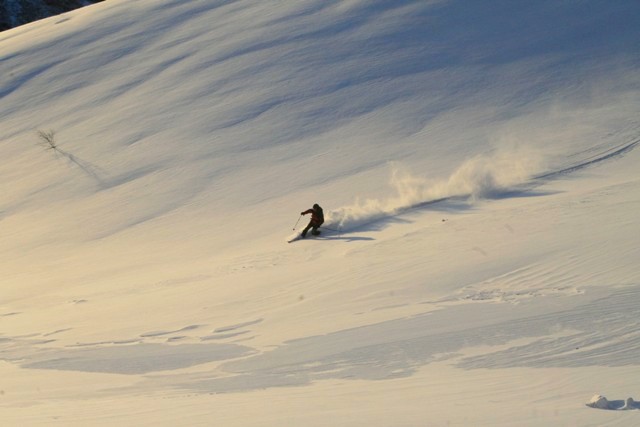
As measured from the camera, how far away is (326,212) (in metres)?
16.8

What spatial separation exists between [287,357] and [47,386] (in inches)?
92.9

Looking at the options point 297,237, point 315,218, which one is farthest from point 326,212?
point 315,218

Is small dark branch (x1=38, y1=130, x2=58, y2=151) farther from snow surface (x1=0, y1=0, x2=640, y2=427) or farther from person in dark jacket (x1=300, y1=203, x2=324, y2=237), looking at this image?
person in dark jacket (x1=300, y1=203, x2=324, y2=237)

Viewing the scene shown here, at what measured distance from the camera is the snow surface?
26.2ft

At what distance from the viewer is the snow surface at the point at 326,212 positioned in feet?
26.2

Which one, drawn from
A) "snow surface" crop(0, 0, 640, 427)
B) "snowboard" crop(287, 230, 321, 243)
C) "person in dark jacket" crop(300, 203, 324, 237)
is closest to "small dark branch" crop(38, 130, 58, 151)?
"snow surface" crop(0, 0, 640, 427)

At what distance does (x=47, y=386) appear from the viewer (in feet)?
30.2

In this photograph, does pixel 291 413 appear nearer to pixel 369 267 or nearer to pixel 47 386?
pixel 47 386

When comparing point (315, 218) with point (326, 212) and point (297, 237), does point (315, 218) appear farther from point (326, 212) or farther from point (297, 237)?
point (326, 212)

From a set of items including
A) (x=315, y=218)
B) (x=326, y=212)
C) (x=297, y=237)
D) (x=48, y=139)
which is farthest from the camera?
(x=48, y=139)

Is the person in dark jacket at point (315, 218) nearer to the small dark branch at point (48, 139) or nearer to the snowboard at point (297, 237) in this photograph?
the snowboard at point (297, 237)

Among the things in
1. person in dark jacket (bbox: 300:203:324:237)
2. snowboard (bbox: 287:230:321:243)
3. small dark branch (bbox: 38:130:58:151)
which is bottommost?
snowboard (bbox: 287:230:321:243)

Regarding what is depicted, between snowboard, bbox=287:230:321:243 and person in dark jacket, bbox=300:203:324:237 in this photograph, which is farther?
snowboard, bbox=287:230:321:243

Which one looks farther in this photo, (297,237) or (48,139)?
(48,139)
